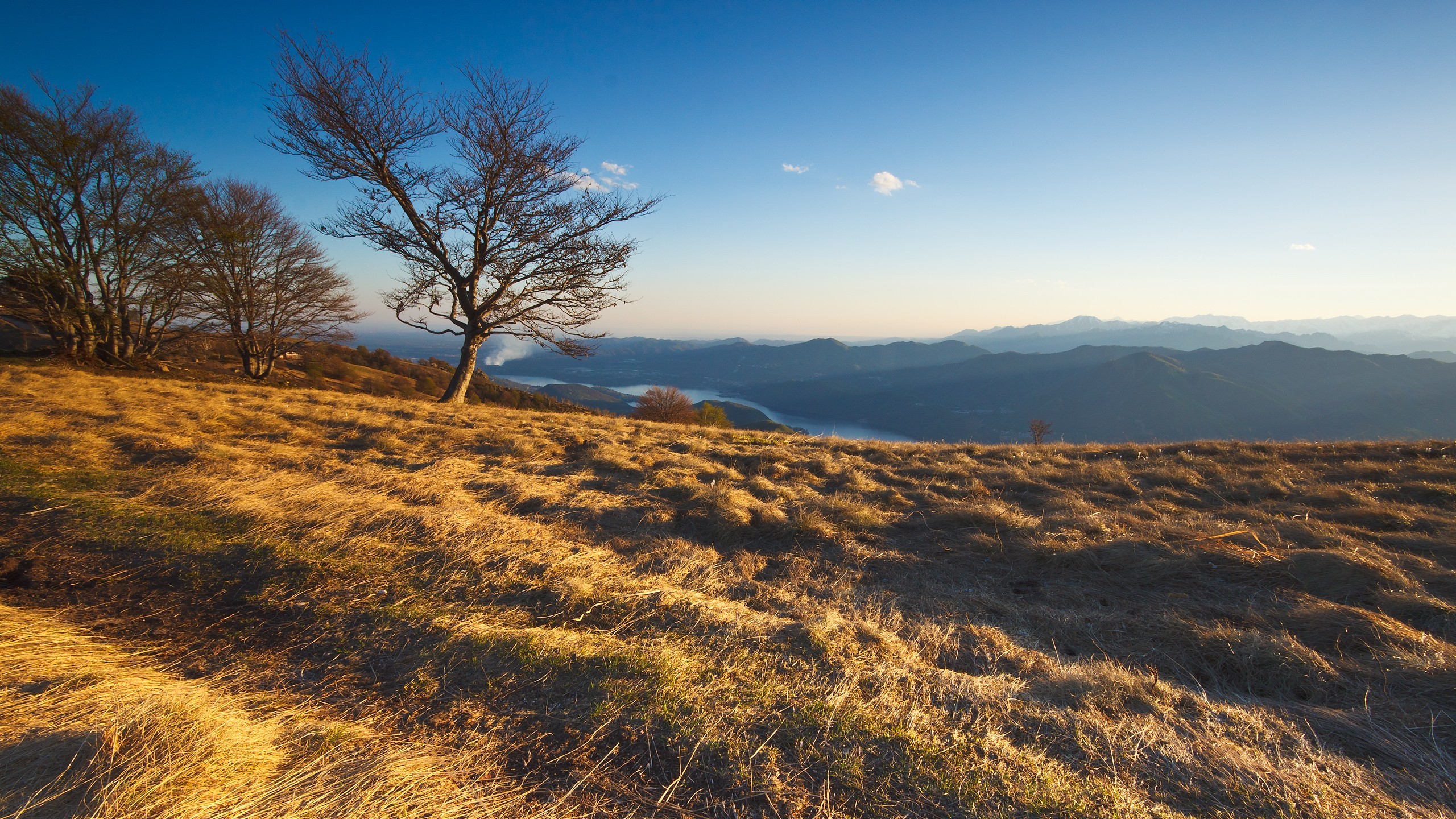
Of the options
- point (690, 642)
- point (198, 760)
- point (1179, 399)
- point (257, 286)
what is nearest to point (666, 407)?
point (257, 286)

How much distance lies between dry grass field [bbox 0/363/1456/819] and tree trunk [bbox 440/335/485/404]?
6526mm

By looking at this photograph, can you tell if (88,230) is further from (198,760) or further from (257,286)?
(198,760)

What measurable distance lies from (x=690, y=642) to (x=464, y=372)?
12819mm

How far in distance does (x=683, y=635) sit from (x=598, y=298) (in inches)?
445

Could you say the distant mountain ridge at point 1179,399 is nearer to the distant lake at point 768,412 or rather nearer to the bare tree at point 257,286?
the distant lake at point 768,412

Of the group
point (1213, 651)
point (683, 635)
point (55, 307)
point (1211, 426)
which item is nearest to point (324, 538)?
point (683, 635)

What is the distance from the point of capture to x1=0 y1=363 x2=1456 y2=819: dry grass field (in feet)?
6.68

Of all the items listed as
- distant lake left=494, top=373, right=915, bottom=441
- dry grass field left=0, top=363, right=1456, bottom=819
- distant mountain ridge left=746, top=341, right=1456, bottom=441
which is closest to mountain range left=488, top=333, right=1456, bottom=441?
distant mountain ridge left=746, top=341, right=1456, bottom=441

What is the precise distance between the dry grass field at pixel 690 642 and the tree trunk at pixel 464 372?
653 centimetres

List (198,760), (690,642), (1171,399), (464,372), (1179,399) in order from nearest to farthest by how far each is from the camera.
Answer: (198,760) → (690,642) → (464,372) → (1171,399) → (1179,399)

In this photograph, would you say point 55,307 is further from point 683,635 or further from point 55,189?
point 683,635

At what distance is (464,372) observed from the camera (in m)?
13.6

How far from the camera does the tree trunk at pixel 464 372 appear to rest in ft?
43.0

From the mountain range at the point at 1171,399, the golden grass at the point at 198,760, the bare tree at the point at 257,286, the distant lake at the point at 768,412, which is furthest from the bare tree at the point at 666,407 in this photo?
the distant lake at the point at 768,412
